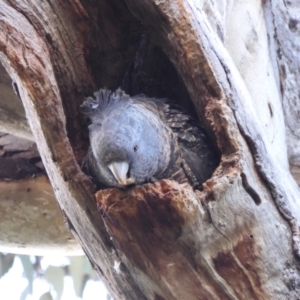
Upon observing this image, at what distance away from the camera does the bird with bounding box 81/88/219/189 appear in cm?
130

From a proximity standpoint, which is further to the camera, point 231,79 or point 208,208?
point 231,79

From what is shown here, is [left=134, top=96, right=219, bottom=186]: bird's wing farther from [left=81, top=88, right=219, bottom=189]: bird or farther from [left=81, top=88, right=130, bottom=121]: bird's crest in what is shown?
[left=81, top=88, right=130, bottom=121]: bird's crest

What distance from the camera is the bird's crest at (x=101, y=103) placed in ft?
4.58

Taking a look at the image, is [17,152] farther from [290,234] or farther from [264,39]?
[290,234]

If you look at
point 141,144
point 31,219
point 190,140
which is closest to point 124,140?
point 141,144

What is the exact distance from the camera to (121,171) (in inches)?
50.0

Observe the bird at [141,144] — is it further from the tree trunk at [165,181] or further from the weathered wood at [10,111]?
the weathered wood at [10,111]

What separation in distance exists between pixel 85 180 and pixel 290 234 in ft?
1.66

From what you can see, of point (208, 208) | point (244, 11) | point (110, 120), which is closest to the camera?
point (208, 208)

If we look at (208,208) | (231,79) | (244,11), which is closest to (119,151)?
(208,208)

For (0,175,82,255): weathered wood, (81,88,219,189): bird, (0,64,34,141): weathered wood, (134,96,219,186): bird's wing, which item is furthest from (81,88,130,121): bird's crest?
(0,175,82,255): weathered wood

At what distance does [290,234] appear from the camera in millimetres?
1344

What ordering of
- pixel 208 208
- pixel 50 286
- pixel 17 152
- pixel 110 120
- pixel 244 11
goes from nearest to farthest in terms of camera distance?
pixel 208 208 → pixel 110 120 → pixel 244 11 → pixel 17 152 → pixel 50 286

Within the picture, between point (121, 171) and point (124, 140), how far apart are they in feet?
0.25
